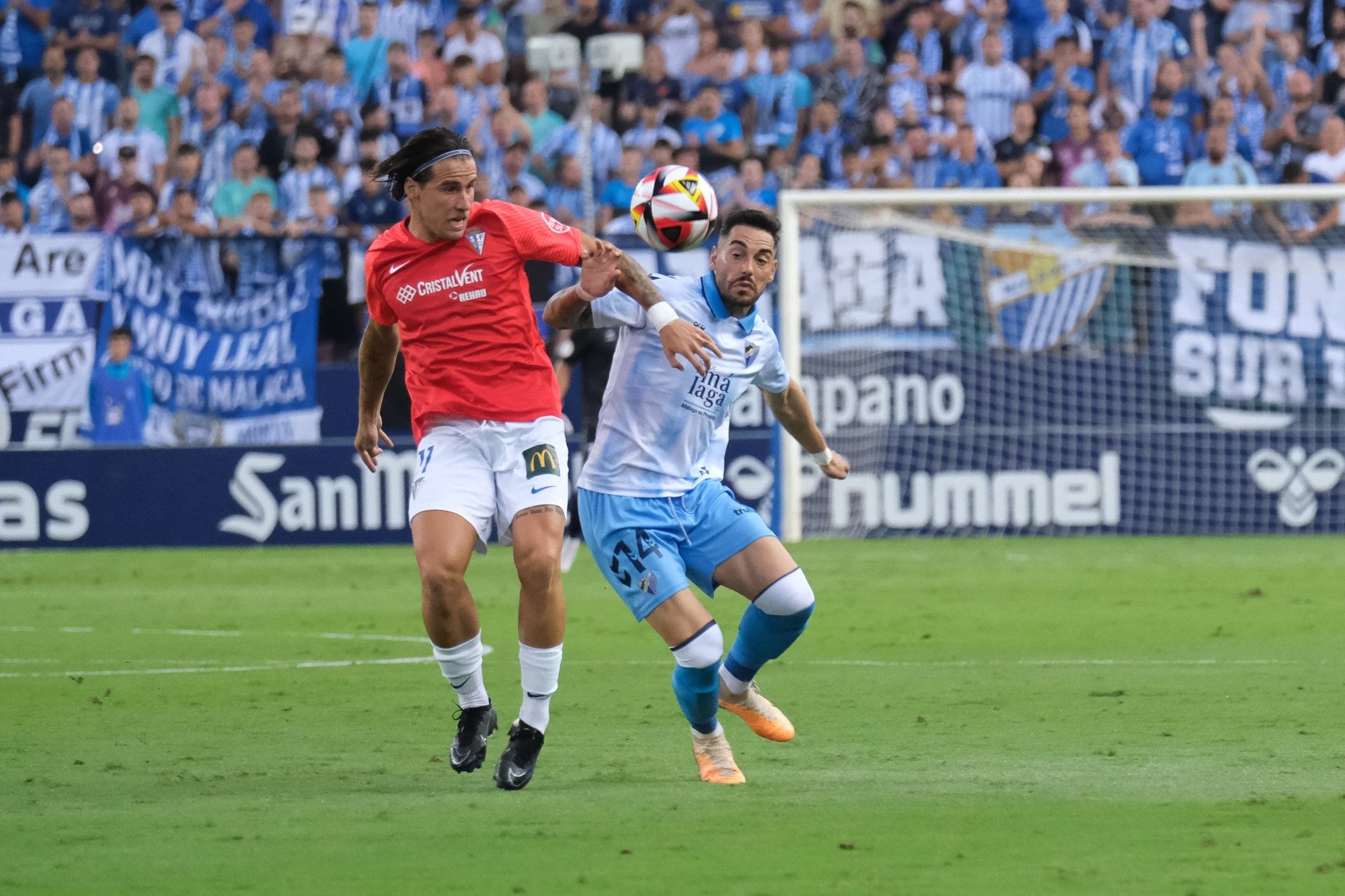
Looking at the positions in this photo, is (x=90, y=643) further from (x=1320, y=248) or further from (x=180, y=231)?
(x=1320, y=248)

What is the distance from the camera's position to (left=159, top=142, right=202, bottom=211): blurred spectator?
19312mm

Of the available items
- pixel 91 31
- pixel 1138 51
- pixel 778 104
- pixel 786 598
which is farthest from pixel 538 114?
pixel 786 598

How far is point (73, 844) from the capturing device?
18.2 feet

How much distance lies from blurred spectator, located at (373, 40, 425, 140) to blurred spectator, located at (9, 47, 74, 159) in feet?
11.4

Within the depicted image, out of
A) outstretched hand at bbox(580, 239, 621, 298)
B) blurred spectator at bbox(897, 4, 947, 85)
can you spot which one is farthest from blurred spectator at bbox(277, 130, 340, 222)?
outstretched hand at bbox(580, 239, 621, 298)

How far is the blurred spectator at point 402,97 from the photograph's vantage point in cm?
1983

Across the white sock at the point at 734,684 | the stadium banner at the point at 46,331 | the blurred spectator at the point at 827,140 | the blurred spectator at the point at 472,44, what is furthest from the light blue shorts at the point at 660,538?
the blurred spectator at the point at 472,44

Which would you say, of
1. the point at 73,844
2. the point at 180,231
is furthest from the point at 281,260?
the point at 73,844

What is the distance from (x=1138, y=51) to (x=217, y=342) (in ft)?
30.9

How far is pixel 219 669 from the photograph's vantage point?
1001cm

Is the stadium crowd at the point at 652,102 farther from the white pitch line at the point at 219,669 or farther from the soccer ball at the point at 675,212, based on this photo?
the soccer ball at the point at 675,212

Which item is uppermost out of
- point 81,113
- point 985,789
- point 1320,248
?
point 81,113

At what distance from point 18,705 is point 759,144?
39.2 feet

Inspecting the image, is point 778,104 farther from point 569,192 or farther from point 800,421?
point 800,421
